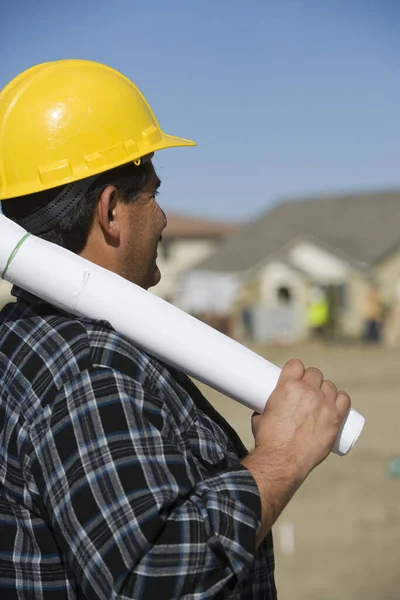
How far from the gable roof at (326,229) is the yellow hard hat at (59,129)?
36499mm

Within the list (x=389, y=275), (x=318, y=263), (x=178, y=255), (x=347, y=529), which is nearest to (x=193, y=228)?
(x=178, y=255)

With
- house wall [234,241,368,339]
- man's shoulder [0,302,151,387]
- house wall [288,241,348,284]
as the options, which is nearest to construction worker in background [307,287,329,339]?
house wall [234,241,368,339]

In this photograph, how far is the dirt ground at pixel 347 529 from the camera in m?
6.52

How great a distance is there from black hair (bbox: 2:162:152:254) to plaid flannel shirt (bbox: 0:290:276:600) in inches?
10.1

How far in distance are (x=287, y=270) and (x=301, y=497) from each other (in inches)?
1089

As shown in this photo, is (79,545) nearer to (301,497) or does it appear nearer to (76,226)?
(76,226)

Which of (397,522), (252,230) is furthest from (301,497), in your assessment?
(252,230)

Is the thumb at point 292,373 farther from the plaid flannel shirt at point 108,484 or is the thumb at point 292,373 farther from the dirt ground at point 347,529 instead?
the dirt ground at point 347,529

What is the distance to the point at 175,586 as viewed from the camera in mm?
1766

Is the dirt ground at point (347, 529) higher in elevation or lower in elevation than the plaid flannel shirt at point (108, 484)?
higher

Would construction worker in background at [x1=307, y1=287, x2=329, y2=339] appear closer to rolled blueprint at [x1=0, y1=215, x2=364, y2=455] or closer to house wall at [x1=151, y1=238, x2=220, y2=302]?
house wall at [x1=151, y1=238, x2=220, y2=302]

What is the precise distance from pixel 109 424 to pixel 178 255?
5166cm

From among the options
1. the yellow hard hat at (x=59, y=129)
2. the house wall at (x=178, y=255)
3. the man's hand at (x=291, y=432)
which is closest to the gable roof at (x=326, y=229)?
the house wall at (x=178, y=255)

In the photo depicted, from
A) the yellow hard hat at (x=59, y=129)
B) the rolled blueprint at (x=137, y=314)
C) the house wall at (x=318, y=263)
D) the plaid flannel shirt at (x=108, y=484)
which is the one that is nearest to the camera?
the plaid flannel shirt at (x=108, y=484)
